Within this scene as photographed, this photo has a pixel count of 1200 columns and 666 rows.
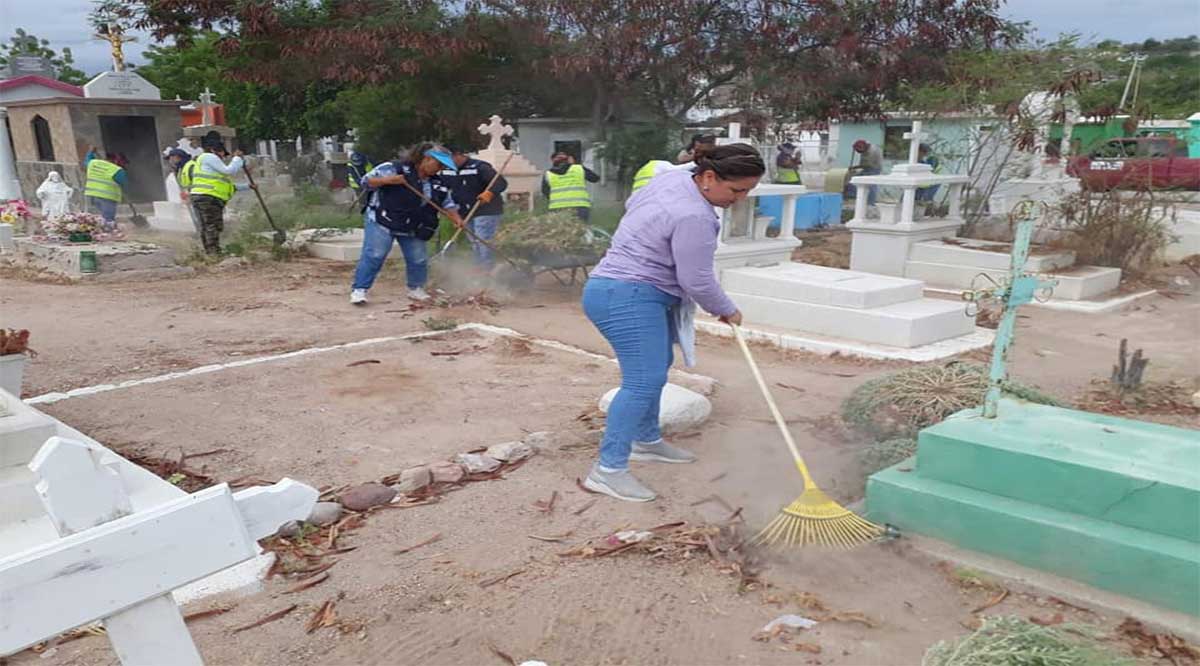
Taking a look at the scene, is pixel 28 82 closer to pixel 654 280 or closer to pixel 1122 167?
pixel 654 280

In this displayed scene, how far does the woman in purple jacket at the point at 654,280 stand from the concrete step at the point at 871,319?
3215 millimetres

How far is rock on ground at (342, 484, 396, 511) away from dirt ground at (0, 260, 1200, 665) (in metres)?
0.13

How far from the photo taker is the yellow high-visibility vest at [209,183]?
1090 cm

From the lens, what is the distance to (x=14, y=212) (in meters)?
12.6

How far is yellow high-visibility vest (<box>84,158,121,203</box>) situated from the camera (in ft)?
45.0

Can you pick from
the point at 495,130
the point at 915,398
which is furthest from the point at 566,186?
the point at 915,398

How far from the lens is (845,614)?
281cm

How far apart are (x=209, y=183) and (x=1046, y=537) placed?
10.7 metres

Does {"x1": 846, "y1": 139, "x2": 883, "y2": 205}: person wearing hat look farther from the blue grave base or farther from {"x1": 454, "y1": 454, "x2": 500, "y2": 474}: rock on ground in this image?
{"x1": 454, "y1": 454, "x2": 500, "y2": 474}: rock on ground

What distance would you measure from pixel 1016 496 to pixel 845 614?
0.79m

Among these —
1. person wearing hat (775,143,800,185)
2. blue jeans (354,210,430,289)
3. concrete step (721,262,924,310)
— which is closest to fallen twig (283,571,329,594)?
concrete step (721,262,924,310)

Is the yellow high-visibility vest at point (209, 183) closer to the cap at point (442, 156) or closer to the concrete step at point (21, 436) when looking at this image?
the cap at point (442, 156)

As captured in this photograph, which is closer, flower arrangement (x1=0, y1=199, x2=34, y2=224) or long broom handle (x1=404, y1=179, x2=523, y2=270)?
long broom handle (x1=404, y1=179, x2=523, y2=270)

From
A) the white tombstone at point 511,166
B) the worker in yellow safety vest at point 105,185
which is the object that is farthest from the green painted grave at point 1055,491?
the worker in yellow safety vest at point 105,185
